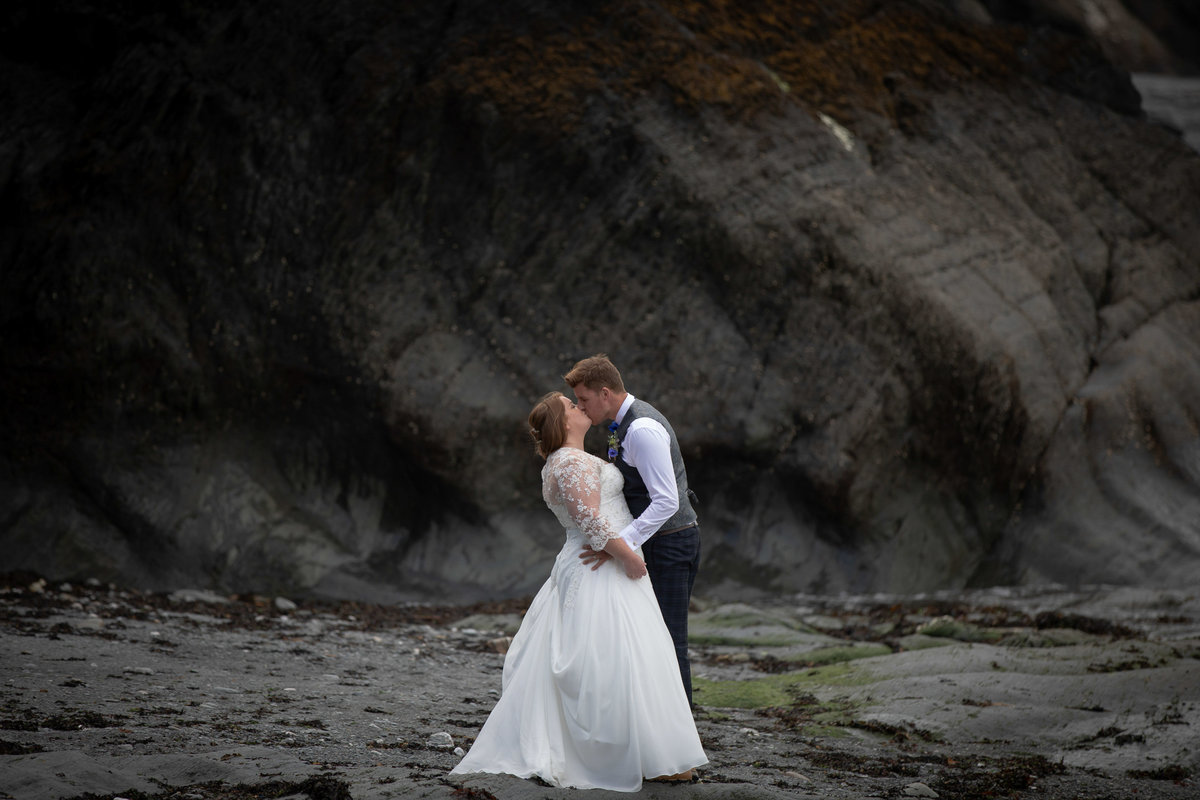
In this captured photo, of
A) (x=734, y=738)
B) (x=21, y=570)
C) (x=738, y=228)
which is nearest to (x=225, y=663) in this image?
(x=734, y=738)

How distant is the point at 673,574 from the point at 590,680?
2.94 feet

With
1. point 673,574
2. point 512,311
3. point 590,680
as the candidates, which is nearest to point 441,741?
point 590,680

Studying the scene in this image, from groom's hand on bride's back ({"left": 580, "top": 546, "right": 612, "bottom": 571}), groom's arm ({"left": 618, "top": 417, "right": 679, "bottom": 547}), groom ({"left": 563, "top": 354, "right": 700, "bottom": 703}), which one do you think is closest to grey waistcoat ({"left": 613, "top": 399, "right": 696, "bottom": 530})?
groom ({"left": 563, "top": 354, "right": 700, "bottom": 703})

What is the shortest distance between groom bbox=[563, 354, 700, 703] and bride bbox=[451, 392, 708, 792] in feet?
0.49

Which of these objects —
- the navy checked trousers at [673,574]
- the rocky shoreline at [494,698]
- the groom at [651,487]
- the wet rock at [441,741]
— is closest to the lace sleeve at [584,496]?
the groom at [651,487]

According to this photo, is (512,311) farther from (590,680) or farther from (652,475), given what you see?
(590,680)

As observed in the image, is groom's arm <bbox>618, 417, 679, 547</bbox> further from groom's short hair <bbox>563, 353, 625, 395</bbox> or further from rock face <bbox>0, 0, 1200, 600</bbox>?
rock face <bbox>0, 0, 1200, 600</bbox>

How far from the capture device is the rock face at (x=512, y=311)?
13281 mm

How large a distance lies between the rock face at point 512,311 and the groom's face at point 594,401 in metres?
8.20

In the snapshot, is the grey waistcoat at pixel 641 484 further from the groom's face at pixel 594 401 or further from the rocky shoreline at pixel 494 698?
the rocky shoreline at pixel 494 698

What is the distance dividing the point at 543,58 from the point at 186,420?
6719mm

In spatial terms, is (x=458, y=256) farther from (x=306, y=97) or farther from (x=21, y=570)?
(x=21, y=570)

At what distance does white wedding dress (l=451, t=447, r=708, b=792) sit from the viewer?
17.5 ft

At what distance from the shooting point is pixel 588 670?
542 cm
